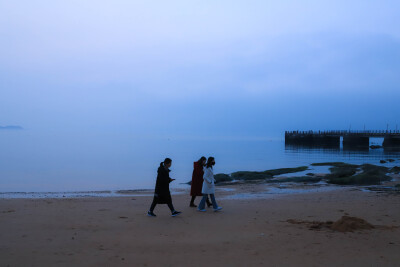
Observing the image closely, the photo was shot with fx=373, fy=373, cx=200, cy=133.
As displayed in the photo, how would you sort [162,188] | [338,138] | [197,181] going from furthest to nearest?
[338,138]
[197,181]
[162,188]

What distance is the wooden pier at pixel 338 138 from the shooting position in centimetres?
8500

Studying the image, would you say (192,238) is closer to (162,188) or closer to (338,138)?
(162,188)

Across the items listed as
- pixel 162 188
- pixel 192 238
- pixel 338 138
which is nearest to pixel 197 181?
pixel 162 188

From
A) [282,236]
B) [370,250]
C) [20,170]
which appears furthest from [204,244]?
[20,170]

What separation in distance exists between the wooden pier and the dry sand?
81.7m

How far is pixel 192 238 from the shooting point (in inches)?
288

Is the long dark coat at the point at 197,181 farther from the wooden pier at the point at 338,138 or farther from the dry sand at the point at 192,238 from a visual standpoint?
Result: the wooden pier at the point at 338,138

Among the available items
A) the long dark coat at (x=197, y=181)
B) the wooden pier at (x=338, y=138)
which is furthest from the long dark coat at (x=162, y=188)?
the wooden pier at (x=338, y=138)

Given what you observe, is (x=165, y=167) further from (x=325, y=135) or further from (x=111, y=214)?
(x=325, y=135)

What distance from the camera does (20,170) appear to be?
3148cm

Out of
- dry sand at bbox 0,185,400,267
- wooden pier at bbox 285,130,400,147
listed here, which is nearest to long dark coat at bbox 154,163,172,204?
dry sand at bbox 0,185,400,267

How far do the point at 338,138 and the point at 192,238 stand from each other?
89784 millimetres

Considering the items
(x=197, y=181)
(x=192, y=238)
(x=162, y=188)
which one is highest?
(x=197, y=181)

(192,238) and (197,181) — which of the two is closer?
(192,238)
